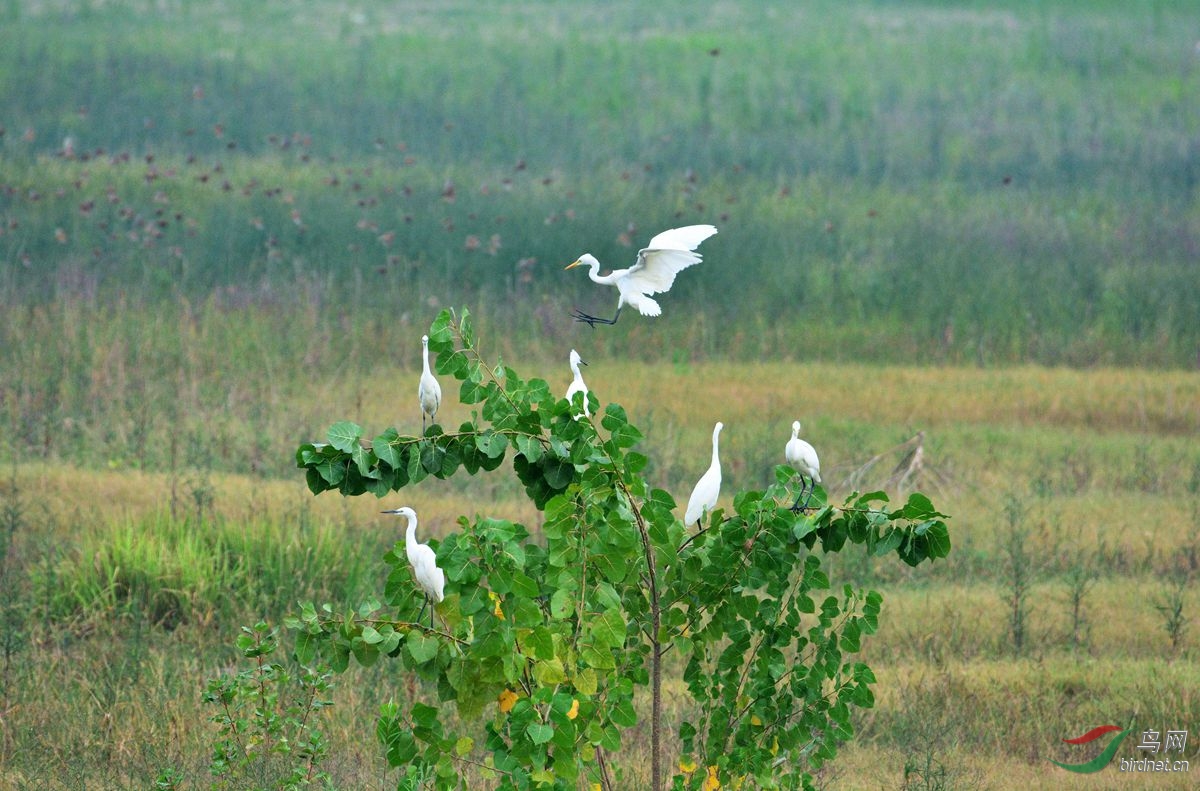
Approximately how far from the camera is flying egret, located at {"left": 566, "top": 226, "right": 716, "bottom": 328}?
3906 mm

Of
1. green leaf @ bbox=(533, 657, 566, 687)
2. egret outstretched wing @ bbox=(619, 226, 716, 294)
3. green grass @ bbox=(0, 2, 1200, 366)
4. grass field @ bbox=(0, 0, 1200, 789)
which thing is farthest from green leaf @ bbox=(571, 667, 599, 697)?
green grass @ bbox=(0, 2, 1200, 366)

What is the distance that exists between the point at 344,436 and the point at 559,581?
0.61 metres

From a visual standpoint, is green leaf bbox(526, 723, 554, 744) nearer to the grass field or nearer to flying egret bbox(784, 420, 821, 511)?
flying egret bbox(784, 420, 821, 511)

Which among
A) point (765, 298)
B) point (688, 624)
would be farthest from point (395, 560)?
point (765, 298)

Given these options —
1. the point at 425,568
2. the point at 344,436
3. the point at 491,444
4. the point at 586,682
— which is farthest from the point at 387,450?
the point at 586,682

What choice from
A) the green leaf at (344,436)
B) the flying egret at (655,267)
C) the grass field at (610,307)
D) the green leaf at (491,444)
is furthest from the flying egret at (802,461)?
the grass field at (610,307)

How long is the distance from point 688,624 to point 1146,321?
437 inches

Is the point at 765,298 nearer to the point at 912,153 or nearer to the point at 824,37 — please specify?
the point at 912,153

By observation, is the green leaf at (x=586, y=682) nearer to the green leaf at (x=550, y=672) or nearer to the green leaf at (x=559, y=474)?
the green leaf at (x=550, y=672)

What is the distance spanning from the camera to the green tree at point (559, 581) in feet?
12.1

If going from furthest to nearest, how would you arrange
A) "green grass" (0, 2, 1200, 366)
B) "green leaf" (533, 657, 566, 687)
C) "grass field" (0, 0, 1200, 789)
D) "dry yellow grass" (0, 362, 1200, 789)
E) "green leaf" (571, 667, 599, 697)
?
"green grass" (0, 2, 1200, 366)
"grass field" (0, 0, 1200, 789)
"dry yellow grass" (0, 362, 1200, 789)
"green leaf" (571, 667, 599, 697)
"green leaf" (533, 657, 566, 687)

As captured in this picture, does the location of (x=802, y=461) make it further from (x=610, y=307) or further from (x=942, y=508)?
(x=610, y=307)

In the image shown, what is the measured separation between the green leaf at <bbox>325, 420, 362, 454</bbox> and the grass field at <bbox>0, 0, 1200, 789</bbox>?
54.4 inches

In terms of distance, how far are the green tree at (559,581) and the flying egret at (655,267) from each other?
35 cm
